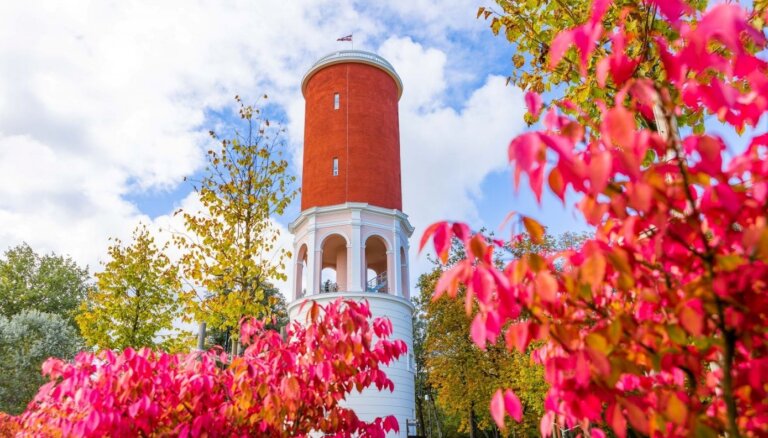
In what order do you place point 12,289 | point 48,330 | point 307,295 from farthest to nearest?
1. point 12,289
2. point 48,330
3. point 307,295

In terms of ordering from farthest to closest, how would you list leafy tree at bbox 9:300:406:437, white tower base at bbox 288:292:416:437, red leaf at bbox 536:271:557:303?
1. white tower base at bbox 288:292:416:437
2. leafy tree at bbox 9:300:406:437
3. red leaf at bbox 536:271:557:303

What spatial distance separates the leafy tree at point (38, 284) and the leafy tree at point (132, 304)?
16.2m

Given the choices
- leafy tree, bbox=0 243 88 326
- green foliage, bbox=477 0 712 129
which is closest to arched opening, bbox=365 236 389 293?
green foliage, bbox=477 0 712 129

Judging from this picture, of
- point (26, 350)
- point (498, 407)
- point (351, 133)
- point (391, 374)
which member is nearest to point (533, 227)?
point (498, 407)

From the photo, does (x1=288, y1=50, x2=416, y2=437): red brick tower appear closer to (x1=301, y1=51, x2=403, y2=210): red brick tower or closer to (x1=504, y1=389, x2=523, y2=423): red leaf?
(x1=301, y1=51, x2=403, y2=210): red brick tower

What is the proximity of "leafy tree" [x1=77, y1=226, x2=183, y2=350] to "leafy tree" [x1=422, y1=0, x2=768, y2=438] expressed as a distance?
56.1 feet

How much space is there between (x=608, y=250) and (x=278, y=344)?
11.3 ft

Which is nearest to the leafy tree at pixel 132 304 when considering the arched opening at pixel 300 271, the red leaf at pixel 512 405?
the arched opening at pixel 300 271

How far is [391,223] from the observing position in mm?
19859

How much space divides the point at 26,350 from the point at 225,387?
26.2 m

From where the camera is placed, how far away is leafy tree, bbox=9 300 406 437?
369 cm

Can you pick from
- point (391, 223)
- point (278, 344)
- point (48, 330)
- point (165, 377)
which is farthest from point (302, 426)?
point (48, 330)

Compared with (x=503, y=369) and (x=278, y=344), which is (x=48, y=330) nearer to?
(x=503, y=369)

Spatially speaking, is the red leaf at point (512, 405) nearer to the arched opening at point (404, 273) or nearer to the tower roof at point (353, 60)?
the arched opening at point (404, 273)
